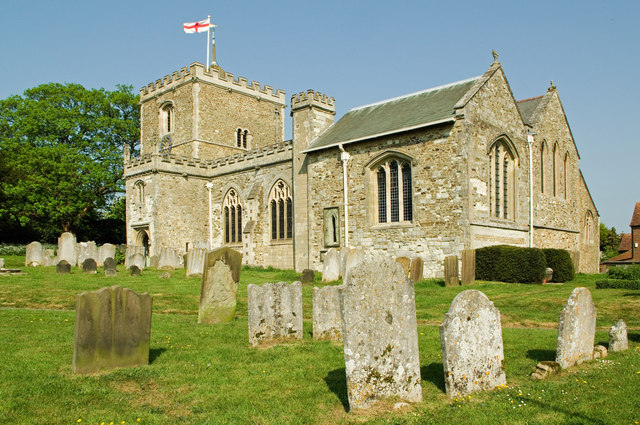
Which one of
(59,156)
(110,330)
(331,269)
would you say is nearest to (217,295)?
(110,330)

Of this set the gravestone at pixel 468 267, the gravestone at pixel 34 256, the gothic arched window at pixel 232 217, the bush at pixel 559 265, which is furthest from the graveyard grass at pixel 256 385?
the gothic arched window at pixel 232 217

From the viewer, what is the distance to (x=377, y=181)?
22.4 metres

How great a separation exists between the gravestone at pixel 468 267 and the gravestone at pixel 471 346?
37.9 ft

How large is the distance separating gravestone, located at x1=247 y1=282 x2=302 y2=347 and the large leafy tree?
31905mm

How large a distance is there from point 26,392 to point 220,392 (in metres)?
2.06

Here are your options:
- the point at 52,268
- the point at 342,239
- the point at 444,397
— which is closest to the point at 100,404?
the point at 444,397

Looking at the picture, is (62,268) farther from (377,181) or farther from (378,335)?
(378,335)

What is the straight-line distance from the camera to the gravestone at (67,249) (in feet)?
81.4

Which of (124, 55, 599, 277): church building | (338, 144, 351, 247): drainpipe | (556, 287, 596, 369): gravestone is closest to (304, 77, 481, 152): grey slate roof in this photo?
(124, 55, 599, 277): church building

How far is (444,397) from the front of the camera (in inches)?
229

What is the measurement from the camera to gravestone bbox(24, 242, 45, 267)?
2447cm

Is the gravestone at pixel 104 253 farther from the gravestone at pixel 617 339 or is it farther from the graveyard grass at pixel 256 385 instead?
the gravestone at pixel 617 339

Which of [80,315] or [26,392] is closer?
[26,392]

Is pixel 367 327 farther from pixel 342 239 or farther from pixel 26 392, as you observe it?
pixel 342 239
